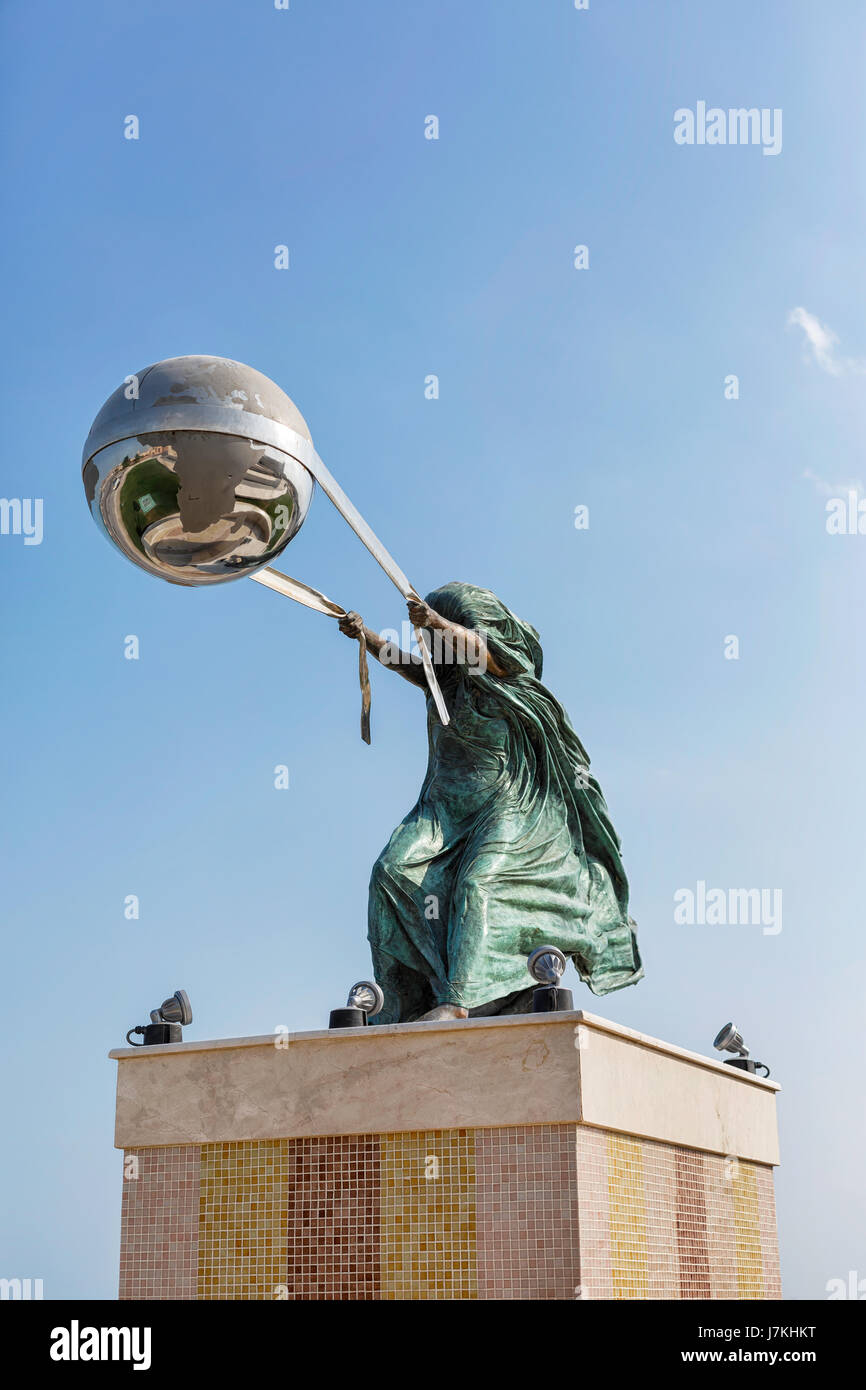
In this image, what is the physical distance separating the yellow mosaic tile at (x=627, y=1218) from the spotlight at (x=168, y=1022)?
1.91m

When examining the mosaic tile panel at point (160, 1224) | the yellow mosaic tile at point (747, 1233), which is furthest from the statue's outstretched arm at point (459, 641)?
the yellow mosaic tile at point (747, 1233)

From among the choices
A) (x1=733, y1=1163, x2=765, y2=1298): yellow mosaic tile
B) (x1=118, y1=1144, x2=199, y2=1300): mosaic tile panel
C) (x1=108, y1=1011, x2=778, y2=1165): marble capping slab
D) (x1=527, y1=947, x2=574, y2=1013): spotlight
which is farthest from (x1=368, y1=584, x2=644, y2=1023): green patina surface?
(x1=118, y1=1144, x2=199, y2=1300): mosaic tile panel

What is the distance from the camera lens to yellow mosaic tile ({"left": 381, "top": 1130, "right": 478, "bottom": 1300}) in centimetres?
552

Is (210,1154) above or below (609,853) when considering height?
below

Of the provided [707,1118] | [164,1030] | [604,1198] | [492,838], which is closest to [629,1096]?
[604,1198]

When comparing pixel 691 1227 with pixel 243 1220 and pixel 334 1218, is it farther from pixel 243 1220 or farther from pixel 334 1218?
pixel 243 1220

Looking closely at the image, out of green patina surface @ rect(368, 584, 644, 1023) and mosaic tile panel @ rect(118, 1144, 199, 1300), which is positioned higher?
green patina surface @ rect(368, 584, 644, 1023)

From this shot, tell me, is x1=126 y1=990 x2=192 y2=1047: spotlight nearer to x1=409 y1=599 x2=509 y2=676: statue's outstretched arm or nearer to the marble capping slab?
the marble capping slab

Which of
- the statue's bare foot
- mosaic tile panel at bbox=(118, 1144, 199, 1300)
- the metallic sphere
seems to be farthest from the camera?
the statue's bare foot

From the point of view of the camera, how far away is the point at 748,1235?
7.10 m

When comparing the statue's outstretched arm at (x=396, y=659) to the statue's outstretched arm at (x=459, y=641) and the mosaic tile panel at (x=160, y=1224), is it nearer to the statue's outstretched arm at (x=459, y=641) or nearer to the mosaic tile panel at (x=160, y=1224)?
the statue's outstretched arm at (x=459, y=641)

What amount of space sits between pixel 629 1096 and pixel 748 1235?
5.48 ft

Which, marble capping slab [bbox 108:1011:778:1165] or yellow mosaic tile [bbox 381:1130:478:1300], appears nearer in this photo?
yellow mosaic tile [bbox 381:1130:478:1300]
